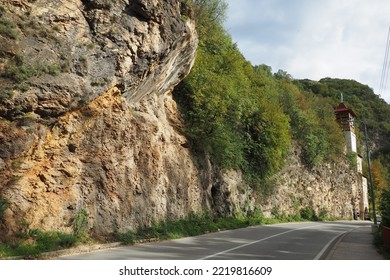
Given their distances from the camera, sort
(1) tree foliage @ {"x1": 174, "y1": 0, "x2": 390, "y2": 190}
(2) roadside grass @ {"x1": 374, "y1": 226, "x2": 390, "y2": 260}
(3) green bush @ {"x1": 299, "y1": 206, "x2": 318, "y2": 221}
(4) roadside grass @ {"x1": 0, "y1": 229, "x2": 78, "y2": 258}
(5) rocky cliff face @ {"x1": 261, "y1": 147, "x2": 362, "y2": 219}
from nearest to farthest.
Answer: (4) roadside grass @ {"x1": 0, "y1": 229, "x2": 78, "y2": 258} → (2) roadside grass @ {"x1": 374, "y1": 226, "x2": 390, "y2": 260} → (1) tree foliage @ {"x1": 174, "y1": 0, "x2": 390, "y2": 190} → (5) rocky cliff face @ {"x1": 261, "y1": 147, "x2": 362, "y2": 219} → (3) green bush @ {"x1": 299, "y1": 206, "x2": 318, "y2": 221}

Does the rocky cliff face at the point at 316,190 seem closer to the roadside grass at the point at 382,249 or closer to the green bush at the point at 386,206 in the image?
the green bush at the point at 386,206

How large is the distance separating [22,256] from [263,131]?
27756 millimetres

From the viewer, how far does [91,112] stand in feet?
56.2

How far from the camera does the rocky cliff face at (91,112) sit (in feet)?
47.0

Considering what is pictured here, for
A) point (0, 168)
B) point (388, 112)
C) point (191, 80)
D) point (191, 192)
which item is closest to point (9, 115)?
point (0, 168)

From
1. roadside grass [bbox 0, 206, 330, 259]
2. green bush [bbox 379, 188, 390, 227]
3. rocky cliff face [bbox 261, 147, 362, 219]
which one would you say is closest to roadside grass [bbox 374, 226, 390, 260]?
green bush [bbox 379, 188, 390, 227]

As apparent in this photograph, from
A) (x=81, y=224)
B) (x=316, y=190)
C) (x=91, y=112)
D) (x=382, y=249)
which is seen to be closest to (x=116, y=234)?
(x=81, y=224)

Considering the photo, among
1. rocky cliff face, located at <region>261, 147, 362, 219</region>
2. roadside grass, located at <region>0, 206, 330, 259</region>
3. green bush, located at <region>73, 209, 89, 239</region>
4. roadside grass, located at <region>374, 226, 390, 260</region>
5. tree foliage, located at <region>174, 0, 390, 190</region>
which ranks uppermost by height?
tree foliage, located at <region>174, 0, 390, 190</region>

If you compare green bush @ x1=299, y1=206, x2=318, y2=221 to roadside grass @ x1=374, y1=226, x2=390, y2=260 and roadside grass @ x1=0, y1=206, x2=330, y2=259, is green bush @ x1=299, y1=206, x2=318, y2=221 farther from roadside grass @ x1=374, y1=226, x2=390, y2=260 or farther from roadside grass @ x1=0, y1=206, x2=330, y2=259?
roadside grass @ x1=374, y1=226, x2=390, y2=260

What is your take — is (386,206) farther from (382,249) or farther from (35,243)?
(35,243)

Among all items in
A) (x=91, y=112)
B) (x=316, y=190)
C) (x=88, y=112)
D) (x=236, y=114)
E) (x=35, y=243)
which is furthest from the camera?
(x=316, y=190)

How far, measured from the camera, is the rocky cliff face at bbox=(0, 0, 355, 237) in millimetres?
14328

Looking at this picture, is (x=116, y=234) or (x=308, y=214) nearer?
(x=116, y=234)

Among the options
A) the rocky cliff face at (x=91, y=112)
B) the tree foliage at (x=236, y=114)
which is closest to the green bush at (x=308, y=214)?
the tree foliage at (x=236, y=114)
